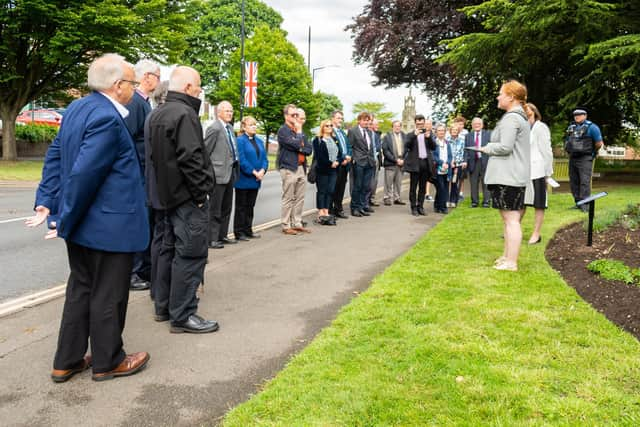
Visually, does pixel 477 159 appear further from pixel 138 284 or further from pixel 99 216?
pixel 99 216

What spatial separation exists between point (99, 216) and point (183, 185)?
3.10 ft

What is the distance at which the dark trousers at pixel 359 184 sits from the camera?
12.2 metres

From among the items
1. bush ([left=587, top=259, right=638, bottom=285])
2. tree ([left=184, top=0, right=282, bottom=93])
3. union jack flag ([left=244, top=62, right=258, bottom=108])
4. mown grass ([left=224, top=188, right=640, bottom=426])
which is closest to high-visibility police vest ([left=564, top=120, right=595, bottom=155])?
bush ([left=587, top=259, right=638, bottom=285])

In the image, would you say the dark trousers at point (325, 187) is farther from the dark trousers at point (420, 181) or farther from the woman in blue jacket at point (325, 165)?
the dark trousers at point (420, 181)

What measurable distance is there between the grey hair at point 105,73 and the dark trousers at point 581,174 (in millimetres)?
10096

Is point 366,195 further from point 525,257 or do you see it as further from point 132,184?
point 132,184

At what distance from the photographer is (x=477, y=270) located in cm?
653

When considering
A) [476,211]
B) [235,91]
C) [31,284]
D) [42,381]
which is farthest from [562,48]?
[235,91]

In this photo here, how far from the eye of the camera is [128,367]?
12.7 ft

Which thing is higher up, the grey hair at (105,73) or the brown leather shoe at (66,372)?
the grey hair at (105,73)

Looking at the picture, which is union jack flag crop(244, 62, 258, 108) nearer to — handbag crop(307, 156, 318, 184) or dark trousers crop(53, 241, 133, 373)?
handbag crop(307, 156, 318, 184)

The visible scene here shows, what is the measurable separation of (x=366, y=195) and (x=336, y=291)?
22.1 ft

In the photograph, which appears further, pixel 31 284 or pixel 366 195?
pixel 366 195

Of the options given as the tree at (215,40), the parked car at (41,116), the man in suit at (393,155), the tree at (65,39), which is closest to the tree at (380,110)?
the tree at (215,40)
